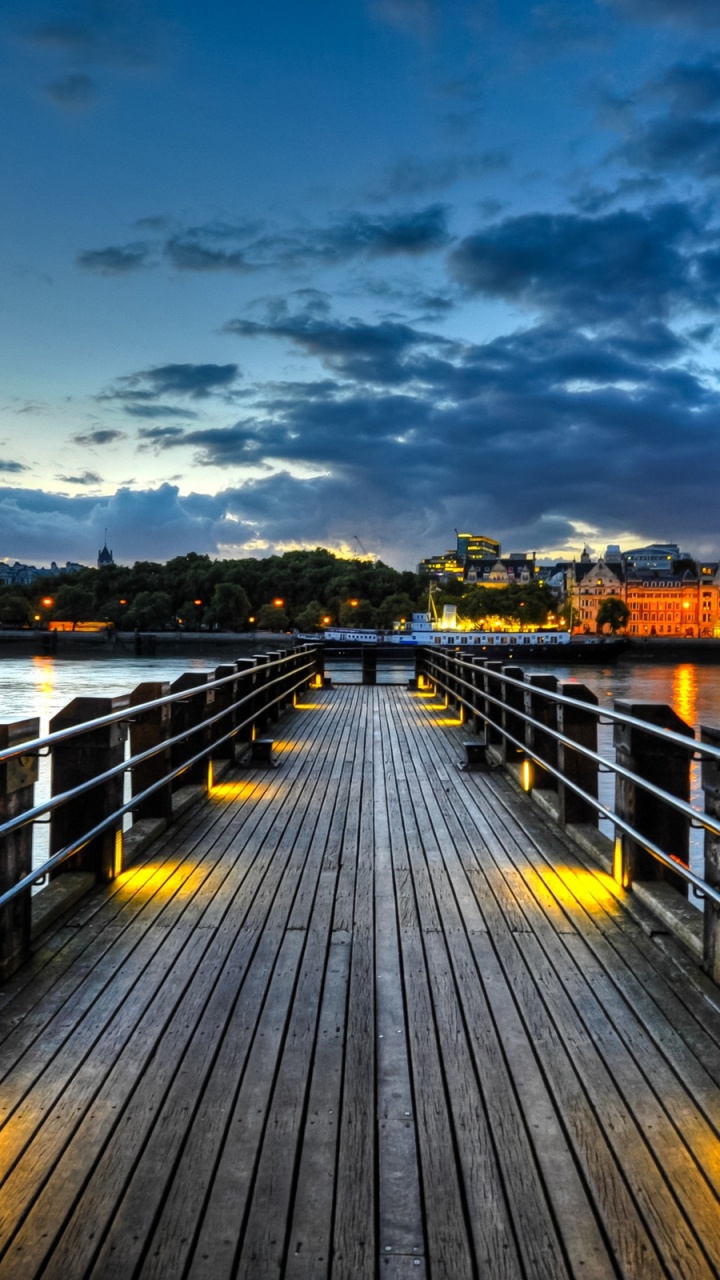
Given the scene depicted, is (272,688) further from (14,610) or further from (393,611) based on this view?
(14,610)

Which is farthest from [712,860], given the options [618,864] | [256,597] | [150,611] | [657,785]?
[256,597]

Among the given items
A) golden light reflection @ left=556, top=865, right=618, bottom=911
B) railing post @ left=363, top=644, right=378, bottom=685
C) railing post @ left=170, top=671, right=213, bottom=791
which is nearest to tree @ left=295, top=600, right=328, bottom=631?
railing post @ left=363, top=644, right=378, bottom=685

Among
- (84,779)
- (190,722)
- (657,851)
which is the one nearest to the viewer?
(657,851)

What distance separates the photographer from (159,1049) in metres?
2.70

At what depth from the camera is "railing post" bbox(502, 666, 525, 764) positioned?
24.3 ft

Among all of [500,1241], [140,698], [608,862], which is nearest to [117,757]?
[140,698]

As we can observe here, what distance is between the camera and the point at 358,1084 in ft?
8.18

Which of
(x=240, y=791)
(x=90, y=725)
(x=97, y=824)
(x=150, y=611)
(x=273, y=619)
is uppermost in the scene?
(x=150, y=611)

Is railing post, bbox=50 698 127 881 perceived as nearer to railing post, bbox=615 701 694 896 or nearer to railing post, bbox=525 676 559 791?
railing post, bbox=615 701 694 896

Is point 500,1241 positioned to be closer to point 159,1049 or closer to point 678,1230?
point 678,1230

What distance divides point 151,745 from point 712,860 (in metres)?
3.50

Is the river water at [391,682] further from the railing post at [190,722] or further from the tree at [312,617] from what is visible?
the tree at [312,617]

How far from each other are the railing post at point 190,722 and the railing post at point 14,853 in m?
2.87

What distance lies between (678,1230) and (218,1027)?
152cm
